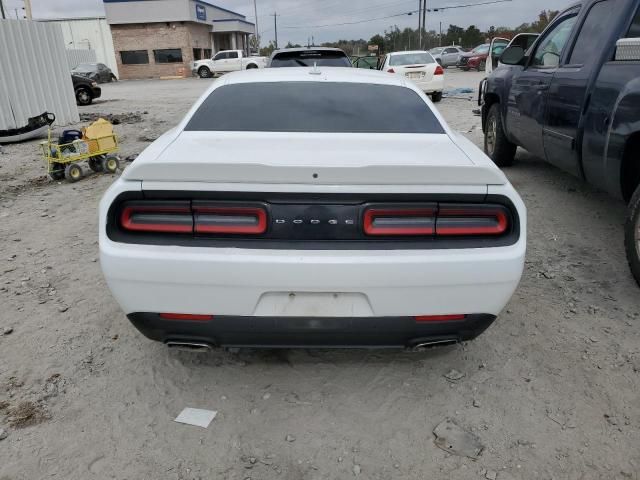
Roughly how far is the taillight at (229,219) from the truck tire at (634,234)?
8.57 ft

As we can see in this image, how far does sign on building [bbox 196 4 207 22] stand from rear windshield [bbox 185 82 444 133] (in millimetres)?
46953

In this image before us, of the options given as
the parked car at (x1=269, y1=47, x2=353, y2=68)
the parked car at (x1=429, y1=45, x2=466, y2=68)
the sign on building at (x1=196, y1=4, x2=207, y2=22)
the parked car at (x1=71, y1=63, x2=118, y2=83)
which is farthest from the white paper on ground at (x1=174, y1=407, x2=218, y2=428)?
the sign on building at (x1=196, y1=4, x2=207, y2=22)

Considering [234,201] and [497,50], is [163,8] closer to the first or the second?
[497,50]

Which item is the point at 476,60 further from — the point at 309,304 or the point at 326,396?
the point at 309,304

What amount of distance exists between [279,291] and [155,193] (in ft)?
2.26

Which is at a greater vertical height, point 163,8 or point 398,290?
point 163,8

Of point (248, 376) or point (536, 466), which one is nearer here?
point (536, 466)

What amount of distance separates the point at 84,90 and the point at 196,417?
747 inches

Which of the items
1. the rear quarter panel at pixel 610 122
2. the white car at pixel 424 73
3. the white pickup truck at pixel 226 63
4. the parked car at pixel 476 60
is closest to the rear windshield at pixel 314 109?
the rear quarter panel at pixel 610 122

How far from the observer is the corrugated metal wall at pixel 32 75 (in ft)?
35.4

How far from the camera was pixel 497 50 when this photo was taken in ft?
49.9

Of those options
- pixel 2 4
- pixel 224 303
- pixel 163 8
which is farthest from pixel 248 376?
pixel 163 8

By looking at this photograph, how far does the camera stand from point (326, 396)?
2.64 meters

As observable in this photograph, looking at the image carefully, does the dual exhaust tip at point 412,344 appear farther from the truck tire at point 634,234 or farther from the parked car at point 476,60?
the parked car at point 476,60
